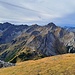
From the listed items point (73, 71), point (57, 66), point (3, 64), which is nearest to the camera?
point (73, 71)

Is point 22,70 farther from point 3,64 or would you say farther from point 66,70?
point 3,64

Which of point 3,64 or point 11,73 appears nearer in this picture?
point 11,73

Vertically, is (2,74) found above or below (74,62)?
below

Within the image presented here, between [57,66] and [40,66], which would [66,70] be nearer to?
[57,66]

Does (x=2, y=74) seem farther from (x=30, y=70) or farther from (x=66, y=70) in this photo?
(x=66, y=70)

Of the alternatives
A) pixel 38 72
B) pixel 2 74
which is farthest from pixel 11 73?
pixel 38 72

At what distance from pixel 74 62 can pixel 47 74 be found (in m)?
13.7

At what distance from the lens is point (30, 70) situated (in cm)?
7212

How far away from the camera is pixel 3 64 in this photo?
97.2 metres

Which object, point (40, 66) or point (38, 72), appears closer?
point (38, 72)

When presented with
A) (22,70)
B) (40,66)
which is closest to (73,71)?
(40,66)

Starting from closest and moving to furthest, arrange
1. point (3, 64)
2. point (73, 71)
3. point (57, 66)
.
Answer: point (73, 71)
point (57, 66)
point (3, 64)

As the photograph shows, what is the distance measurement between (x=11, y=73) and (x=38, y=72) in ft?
35.2

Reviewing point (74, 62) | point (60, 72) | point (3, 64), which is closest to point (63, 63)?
point (74, 62)
